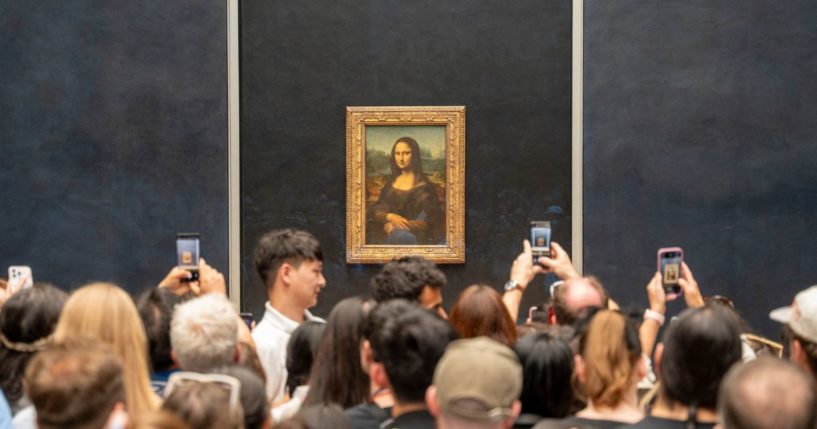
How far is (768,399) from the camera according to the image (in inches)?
126

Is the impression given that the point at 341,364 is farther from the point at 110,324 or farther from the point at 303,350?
the point at 110,324

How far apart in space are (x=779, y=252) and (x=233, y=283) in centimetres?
570

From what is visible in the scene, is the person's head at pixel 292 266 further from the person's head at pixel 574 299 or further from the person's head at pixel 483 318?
the person's head at pixel 574 299

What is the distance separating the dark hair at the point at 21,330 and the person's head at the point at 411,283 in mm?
1886

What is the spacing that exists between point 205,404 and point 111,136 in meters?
7.61

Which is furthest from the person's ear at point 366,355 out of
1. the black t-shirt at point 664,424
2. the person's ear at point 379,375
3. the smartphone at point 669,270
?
the smartphone at point 669,270

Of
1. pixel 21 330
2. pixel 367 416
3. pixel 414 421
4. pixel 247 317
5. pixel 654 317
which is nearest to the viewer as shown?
pixel 414 421

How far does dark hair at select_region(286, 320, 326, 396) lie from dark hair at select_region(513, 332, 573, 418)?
1.18m

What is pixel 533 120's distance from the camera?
405 inches

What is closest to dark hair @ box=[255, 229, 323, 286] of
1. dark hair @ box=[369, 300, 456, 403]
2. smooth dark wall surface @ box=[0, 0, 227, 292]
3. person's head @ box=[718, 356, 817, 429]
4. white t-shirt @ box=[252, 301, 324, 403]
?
white t-shirt @ box=[252, 301, 324, 403]

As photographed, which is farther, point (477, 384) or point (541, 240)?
point (541, 240)

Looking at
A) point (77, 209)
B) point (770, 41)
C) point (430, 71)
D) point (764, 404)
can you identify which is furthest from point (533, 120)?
point (764, 404)

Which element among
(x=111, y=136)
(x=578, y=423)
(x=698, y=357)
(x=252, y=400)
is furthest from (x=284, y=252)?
(x=111, y=136)

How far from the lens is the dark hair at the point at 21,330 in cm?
484
